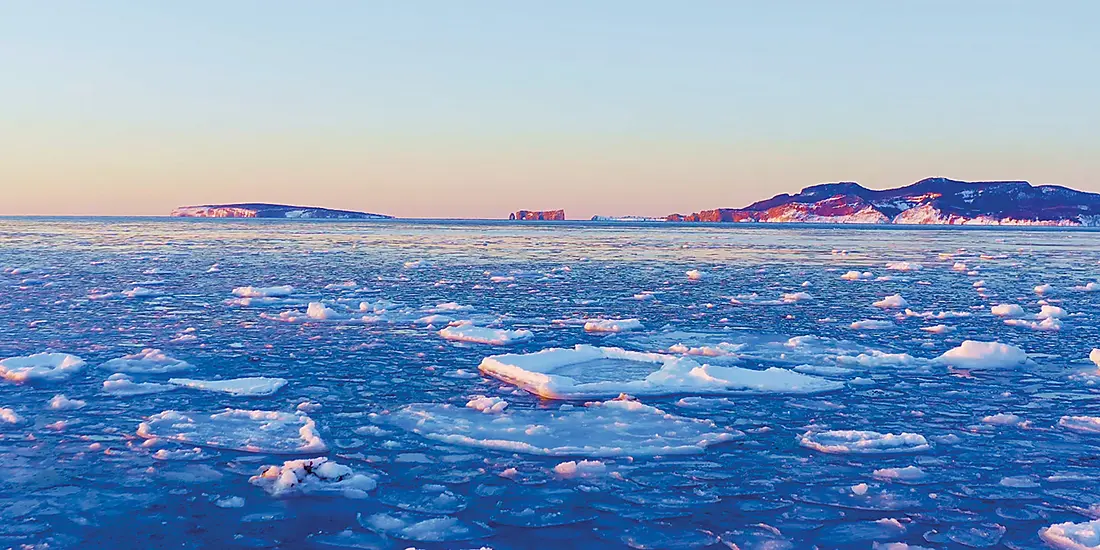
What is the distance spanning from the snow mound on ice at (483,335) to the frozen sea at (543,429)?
0.12 meters

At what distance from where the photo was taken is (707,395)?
8.75 m

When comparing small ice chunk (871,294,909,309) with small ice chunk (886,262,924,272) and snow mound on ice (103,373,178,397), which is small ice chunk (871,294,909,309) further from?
snow mound on ice (103,373,178,397)

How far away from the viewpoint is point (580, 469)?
623 centimetres

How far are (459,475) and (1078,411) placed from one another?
5.98 meters

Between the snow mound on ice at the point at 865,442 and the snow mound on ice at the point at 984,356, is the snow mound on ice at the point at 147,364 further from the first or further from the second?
the snow mound on ice at the point at 984,356

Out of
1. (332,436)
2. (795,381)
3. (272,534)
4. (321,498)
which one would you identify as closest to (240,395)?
(332,436)

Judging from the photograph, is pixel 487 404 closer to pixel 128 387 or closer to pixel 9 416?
pixel 128 387

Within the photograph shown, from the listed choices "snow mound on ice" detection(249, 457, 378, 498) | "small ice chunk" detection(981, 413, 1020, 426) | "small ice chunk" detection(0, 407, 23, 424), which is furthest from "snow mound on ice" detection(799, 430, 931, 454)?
"small ice chunk" detection(0, 407, 23, 424)

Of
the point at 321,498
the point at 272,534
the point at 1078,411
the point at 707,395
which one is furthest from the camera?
the point at 707,395

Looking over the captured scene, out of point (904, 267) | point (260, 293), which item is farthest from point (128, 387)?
point (904, 267)

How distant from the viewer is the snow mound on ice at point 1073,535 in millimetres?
4789

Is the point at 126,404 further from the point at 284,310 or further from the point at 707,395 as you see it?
the point at 284,310

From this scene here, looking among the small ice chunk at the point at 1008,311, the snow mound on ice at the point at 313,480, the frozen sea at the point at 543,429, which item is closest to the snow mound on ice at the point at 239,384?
the frozen sea at the point at 543,429

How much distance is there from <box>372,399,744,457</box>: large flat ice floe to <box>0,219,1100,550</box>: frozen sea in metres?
0.03
